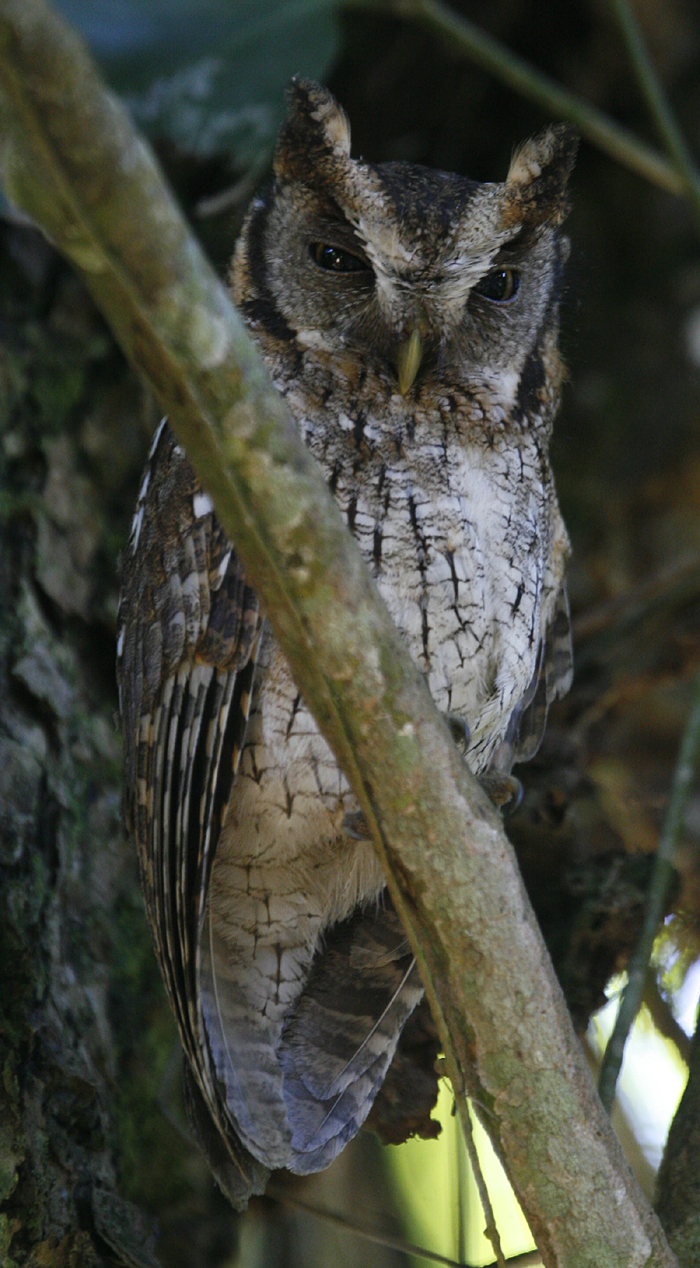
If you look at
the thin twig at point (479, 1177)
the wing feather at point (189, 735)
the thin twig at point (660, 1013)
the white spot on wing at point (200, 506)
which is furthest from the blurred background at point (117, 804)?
the white spot on wing at point (200, 506)

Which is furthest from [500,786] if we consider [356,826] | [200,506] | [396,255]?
[396,255]

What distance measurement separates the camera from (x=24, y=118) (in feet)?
2.48

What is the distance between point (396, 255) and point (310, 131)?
A: 25cm

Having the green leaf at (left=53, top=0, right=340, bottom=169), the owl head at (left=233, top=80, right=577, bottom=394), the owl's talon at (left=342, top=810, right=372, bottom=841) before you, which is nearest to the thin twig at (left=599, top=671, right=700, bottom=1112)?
the owl's talon at (left=342, top=810, right=372, bottom=841)

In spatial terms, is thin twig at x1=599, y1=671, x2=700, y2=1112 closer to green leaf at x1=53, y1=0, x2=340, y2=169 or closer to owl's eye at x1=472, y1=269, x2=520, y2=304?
owl's eye at x1=472, y1=269, x2=520, y2=304

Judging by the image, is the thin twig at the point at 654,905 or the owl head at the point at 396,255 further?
the owl head at the point at 396,255

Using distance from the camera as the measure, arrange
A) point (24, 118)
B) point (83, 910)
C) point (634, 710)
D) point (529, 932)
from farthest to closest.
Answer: point (634, 710), point (83, 910), point (529, 932), point (24, 118)

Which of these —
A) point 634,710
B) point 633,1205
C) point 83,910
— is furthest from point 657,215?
point 633,1205

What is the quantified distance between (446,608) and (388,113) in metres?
1.95

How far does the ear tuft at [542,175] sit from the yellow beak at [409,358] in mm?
274

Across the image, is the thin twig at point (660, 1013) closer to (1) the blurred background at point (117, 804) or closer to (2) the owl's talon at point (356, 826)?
(1) the blurred background at point (117, 804)

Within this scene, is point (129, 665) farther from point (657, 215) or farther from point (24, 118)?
point (657, 215)

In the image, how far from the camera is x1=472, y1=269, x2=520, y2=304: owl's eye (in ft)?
5.55

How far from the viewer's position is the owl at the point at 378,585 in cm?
152
